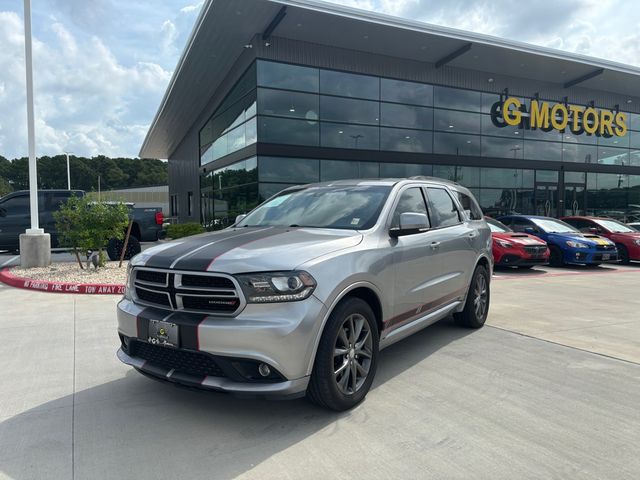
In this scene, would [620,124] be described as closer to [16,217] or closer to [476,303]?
[476,303]

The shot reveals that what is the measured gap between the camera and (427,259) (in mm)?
4441

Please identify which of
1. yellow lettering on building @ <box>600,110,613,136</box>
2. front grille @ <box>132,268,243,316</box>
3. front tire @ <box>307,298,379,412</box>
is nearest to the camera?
front grille @ <box>132,268,243,316</box>

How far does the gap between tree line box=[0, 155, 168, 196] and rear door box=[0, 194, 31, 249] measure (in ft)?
280

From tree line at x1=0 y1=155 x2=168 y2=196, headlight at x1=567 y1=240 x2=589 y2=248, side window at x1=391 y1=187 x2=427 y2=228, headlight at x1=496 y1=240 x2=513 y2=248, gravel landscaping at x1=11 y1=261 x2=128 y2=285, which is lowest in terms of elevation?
gravel landscaping at x1=11 y1=261 x2=128 y2=285

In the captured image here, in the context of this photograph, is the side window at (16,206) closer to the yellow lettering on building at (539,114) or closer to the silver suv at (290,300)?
the silver suv at (290,300)

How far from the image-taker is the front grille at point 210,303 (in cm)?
297

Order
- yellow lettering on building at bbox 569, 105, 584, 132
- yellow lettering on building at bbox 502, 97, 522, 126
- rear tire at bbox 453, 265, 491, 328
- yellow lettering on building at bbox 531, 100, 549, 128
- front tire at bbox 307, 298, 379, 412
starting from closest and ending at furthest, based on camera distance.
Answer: front tire at bbox 307, 298, 379, 412 < rear tire at bbox 453, 265, 491, 328 < yellow lettering on building at bbox 502, 97, 522, 126 < yellow lettering on building at bbox 531, 100, 549, 128 < yellow lettering on building at bbox 569, 105, 584, 132

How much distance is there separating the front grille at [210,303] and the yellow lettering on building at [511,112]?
23.1m

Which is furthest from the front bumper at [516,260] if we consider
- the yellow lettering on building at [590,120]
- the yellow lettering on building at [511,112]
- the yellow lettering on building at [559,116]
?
the yellow lettering on building at [590,120]

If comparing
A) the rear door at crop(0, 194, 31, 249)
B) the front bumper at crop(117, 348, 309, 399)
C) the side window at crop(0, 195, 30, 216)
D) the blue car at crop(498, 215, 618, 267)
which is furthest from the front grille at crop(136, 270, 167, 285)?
the blue car at crop(498, 215, 618, 267)

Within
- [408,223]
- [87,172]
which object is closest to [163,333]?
[408,223]

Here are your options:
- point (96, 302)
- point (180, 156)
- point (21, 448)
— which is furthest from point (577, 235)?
point (180, 156)

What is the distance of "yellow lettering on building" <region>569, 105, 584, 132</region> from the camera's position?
24.7 metres

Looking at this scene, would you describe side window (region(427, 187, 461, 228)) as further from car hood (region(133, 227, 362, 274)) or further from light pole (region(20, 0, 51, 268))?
light pole (region(20, 0, 51, 268))
